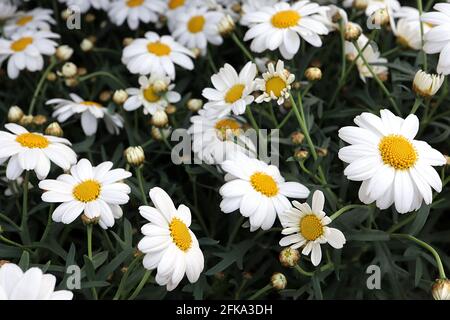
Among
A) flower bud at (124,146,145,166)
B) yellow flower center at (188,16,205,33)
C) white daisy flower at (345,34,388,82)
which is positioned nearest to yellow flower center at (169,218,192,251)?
flower bud at (124,146,145,166)

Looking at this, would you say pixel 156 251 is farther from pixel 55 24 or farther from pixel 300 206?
pixel 55 24

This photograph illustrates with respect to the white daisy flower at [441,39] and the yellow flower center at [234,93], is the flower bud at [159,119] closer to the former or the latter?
the yellow flower center at [234,93]

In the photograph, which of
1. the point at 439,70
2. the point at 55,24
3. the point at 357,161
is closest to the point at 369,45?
the point at 439,70

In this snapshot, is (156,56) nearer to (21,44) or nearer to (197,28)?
(197,28)

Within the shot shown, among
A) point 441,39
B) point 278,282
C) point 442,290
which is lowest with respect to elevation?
point 278,282

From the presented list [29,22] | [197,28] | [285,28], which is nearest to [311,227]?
[285,28]

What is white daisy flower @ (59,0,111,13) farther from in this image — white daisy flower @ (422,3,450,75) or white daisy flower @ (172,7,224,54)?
white daisy flower @ (422,3,450,75)
